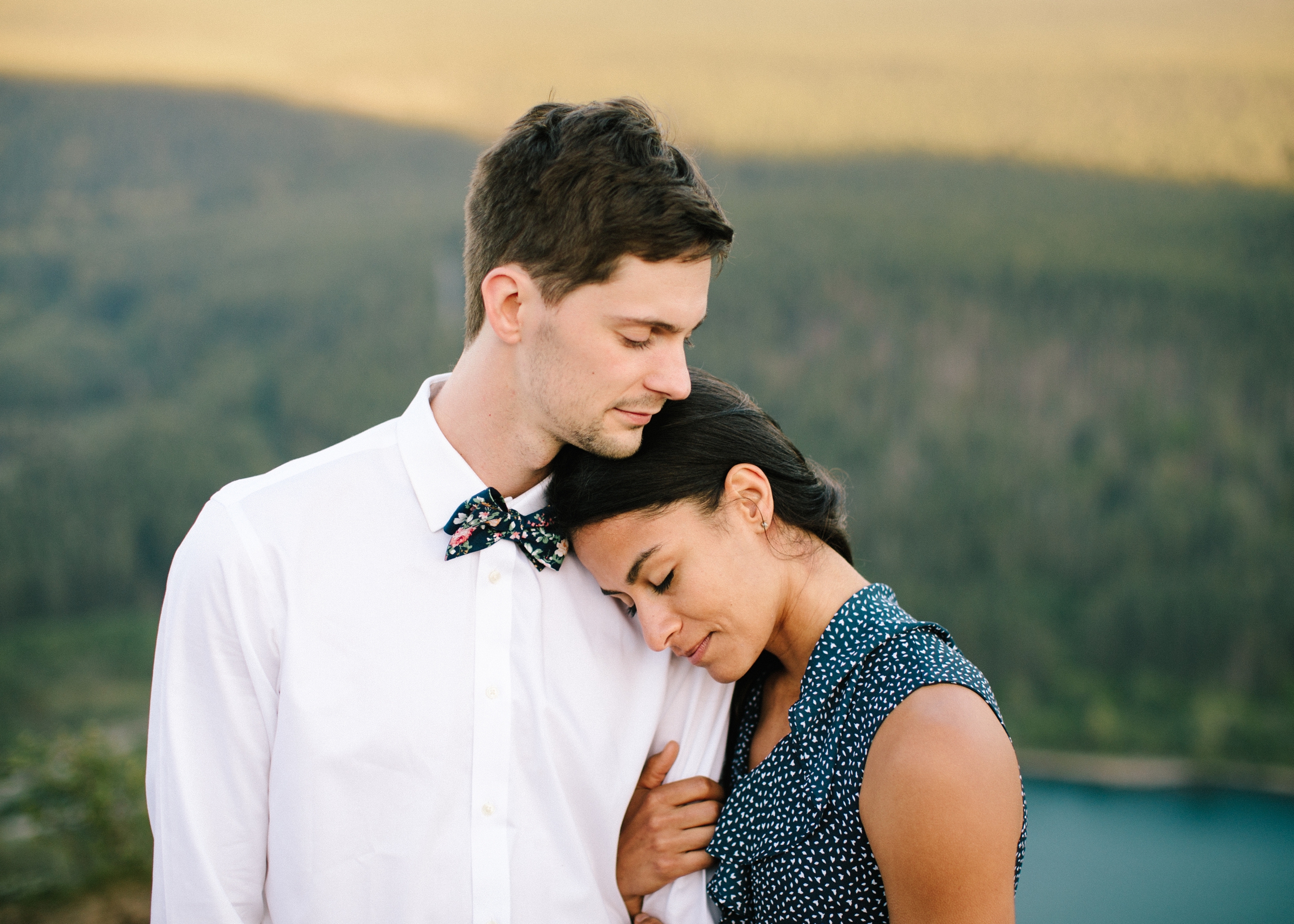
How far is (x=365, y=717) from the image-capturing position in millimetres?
1480

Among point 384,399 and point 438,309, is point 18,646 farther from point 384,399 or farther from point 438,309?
point 438,309

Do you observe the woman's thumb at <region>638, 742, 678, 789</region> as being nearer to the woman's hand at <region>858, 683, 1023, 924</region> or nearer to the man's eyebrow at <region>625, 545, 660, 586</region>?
the man's eyebrow at <region>625, 545, 660, 586</region>

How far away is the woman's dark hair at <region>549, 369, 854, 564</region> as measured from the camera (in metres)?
1.58

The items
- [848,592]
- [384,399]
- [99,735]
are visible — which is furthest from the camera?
[384,399]

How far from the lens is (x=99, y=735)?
15.9 feet

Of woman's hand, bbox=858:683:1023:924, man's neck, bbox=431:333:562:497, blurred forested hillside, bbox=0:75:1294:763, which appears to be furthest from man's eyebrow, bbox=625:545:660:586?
blurred forested hillside, bbox=0:75:1294:763

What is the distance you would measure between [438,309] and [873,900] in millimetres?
8907

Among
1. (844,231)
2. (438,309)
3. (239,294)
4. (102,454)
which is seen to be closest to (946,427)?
(844,231)

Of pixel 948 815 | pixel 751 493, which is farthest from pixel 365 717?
pixel 948 815

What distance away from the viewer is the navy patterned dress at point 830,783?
1.44 m

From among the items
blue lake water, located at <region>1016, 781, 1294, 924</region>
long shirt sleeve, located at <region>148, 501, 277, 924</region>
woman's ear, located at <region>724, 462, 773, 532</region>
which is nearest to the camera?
long shirt sleeve, located at <region>148, 501, 277, 924</region>

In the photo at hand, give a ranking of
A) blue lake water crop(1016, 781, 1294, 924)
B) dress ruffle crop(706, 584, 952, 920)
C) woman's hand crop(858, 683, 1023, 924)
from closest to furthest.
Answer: woman's hand crop(858, 683, 1023, 924) < dress ruffle crop(706, 584, 952, 920) < blue lake water crop(1016, 781, 1294, 924)

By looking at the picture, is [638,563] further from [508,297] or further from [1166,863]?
[1166,863]

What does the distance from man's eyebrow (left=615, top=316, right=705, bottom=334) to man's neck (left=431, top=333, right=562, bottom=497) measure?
20 cm
